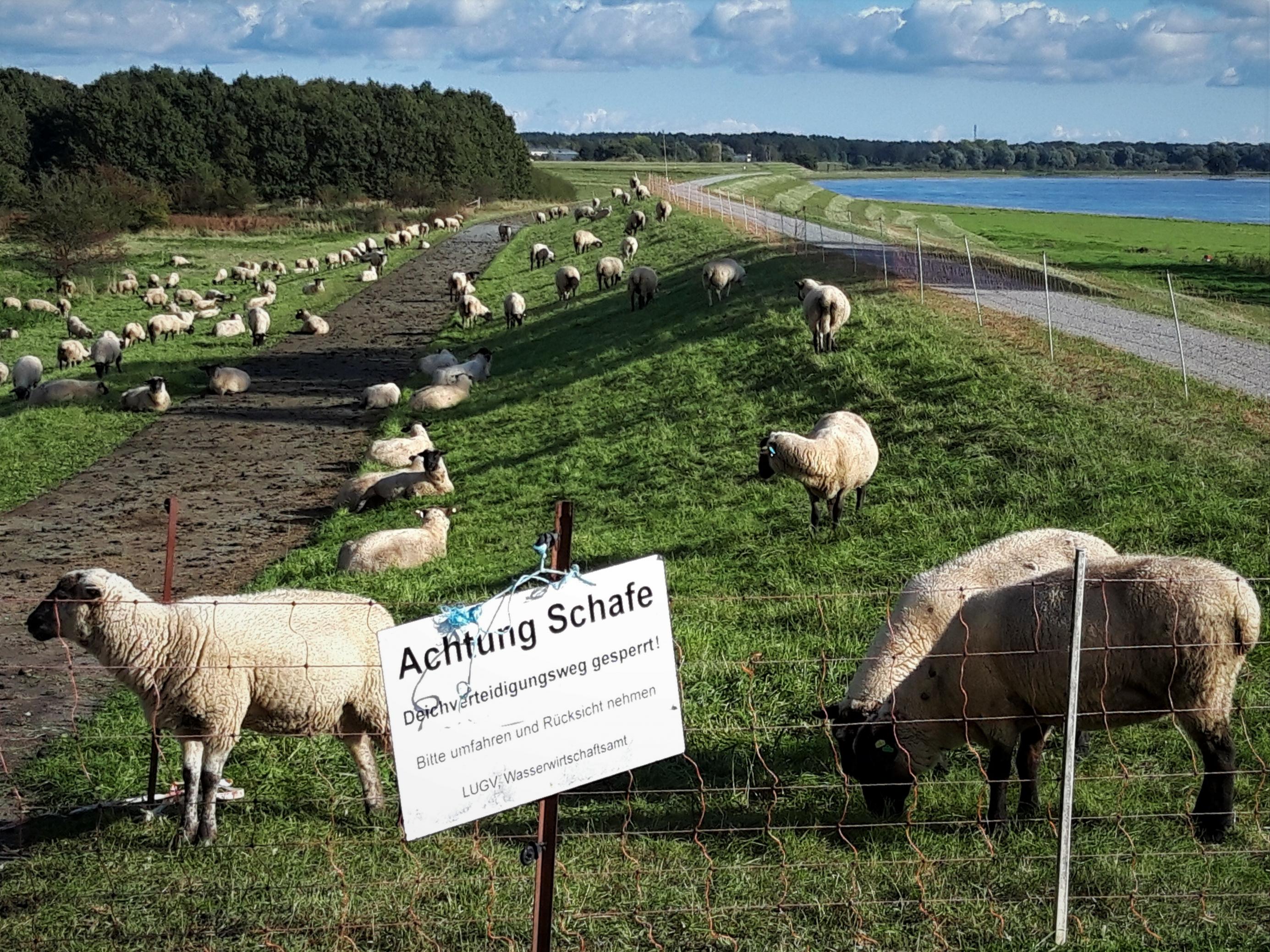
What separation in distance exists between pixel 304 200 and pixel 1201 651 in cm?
9202

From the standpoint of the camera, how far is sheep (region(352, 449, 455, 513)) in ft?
58.2

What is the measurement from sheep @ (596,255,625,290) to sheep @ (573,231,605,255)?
419 inches

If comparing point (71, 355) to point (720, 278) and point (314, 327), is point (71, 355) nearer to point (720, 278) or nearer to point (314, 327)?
point (314, 327)

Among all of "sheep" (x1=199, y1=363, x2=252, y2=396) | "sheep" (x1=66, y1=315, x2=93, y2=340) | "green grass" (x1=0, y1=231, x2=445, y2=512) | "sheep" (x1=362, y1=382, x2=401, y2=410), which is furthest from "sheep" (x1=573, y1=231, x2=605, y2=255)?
"sheep" (x1=362, y1=382, x2=401, y2=410)

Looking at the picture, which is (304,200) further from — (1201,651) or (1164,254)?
(1201,651)

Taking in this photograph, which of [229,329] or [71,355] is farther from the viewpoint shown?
[229,329]

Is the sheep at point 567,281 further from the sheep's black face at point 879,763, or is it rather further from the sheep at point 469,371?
the sheep's black face at point 879,763

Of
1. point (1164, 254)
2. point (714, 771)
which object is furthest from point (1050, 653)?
point (1164, 254)

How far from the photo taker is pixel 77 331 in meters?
37.1

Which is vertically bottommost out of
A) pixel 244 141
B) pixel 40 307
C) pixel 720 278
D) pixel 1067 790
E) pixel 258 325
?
pixel 258 325

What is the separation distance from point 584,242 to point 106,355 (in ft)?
74.4

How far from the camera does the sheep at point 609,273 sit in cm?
3722

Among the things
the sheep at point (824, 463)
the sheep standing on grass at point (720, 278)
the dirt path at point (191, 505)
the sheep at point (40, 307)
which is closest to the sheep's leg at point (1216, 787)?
the dirt path at point (191, 505)

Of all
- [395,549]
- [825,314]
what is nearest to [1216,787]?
[395,549]
